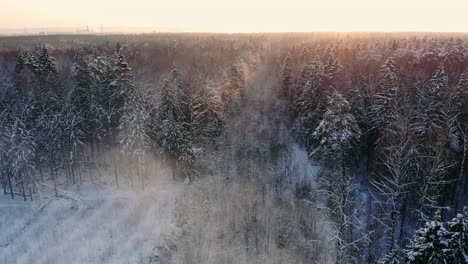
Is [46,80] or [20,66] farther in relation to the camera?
[20,66]

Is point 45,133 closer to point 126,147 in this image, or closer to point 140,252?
point 126,147

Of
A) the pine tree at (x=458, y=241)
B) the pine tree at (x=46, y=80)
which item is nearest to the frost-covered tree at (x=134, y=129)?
the pine tree at (x=46, y=80)

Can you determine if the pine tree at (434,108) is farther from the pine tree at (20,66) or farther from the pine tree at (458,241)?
the pine tree at (20,66)

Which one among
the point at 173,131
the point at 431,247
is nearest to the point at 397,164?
the point at 431,247

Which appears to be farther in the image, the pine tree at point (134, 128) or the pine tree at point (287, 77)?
the pine tree at point (287, 77)

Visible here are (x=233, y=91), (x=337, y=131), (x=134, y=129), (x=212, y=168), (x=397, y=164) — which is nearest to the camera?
(x=397, y=164)

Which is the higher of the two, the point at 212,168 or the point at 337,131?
the point at 337,131

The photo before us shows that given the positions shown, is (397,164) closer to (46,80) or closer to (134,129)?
(134,129)

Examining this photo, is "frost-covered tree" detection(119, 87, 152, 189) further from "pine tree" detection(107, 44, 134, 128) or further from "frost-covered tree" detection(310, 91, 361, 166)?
"frost-covered tree" detection(310, 91, 361, 166)

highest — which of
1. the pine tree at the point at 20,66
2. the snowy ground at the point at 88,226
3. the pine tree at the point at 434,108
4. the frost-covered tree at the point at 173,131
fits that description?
the pine tree at the point at 20,66
